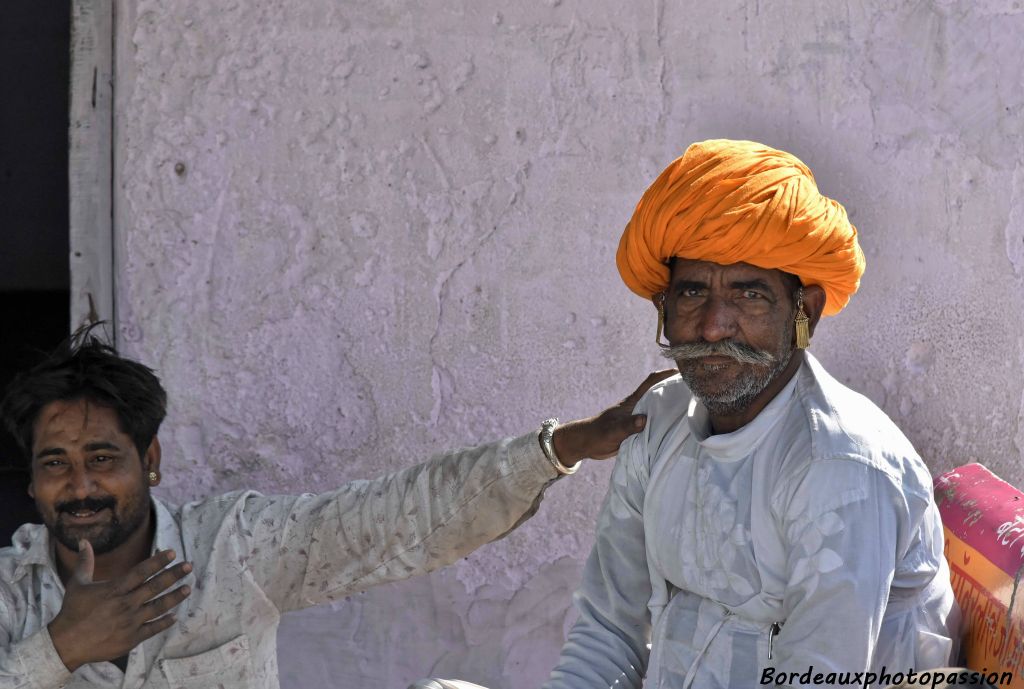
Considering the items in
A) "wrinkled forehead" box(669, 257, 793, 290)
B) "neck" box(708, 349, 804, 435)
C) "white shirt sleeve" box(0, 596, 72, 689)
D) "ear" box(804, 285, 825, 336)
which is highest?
"wrinkled forehead" box(669, 257, 793, 290)

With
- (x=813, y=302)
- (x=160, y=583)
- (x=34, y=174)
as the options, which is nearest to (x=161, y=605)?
(x=160, y=583)

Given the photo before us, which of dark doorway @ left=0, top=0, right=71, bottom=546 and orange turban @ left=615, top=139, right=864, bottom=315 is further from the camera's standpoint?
dark doorway @ left=0, top=0, right=71, bottom=546

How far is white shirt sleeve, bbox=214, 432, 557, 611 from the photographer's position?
10.1ft

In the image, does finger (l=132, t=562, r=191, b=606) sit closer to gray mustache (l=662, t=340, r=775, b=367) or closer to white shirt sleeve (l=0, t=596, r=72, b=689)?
white shirt sleeve (l=0, t=596, r=72, b=689)

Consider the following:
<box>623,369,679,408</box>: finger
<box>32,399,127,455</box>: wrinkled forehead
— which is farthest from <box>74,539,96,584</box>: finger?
<box>623,369,679,408</box>: finger

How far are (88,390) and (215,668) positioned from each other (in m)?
0.71

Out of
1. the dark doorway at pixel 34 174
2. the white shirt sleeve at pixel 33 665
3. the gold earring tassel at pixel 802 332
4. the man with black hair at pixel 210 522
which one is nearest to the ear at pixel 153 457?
the man with black hair at pixel 210 522

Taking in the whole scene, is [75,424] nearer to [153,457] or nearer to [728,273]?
[153,457]

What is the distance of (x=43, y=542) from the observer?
300cm

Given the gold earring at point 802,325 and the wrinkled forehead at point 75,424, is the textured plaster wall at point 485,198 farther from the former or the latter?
the gold earring at point 802,325

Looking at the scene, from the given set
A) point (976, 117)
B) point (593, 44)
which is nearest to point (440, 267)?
point (593, 44)

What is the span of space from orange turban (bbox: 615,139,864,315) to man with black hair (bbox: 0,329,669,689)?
49cm

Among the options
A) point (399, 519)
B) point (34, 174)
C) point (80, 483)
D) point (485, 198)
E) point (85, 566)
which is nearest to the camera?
point (85, 566)

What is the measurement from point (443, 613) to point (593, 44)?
5.33 ft
